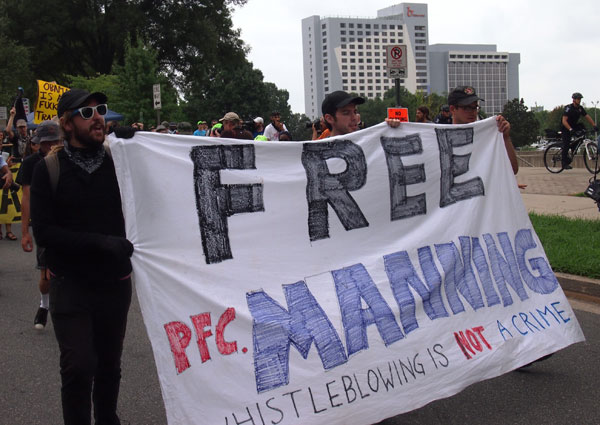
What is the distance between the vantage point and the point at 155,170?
338 cm

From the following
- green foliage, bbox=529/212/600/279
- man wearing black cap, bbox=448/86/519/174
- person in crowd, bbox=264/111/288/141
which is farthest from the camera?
person in crowd, bbox=264/111/288/141

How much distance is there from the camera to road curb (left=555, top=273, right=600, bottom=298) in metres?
6.24

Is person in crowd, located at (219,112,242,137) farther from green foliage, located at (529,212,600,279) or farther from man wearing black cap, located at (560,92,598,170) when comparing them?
man wearing black cap, located at (560,92,598,170)

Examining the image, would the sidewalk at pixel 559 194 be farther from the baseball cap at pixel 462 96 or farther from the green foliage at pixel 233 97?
the green foliage at pixel 233 97

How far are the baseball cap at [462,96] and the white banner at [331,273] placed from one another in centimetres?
30

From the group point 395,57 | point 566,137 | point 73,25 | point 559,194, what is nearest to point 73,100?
point 395,57

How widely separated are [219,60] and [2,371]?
41821 millimetres

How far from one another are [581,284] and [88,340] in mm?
4905

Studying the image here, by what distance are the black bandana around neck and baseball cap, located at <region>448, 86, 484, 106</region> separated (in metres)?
2.66

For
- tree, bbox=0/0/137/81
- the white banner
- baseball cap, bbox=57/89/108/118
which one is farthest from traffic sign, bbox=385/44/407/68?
tree, bbox=0/0/137/81

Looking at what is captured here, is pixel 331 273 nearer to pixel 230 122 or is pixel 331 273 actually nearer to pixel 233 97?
pixel 230 122

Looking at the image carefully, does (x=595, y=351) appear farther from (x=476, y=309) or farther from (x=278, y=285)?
(x=278, y=285)

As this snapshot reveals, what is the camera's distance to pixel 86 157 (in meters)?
3.23

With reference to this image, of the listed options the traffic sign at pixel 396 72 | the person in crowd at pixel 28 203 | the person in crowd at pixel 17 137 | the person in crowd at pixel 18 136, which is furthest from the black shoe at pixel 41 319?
the person in crowd at pixel 18 136
